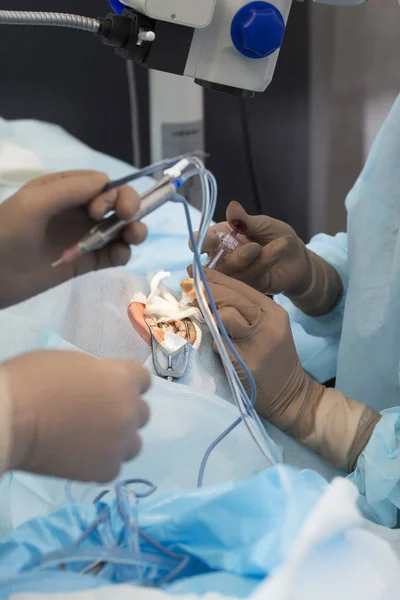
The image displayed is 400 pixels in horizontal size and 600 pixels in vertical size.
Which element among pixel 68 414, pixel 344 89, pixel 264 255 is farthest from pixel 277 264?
pixel 344 89

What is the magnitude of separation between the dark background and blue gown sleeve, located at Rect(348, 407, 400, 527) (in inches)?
36.4

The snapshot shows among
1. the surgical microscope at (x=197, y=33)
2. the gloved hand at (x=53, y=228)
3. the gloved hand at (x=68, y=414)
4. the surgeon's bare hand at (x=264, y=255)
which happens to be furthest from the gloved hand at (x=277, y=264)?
the gloved hand at (x=68, y=414)

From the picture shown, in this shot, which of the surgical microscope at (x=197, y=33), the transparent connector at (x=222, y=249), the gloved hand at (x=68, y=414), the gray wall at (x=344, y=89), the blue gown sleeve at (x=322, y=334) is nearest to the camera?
the gloved hand at (x=68, y=414)

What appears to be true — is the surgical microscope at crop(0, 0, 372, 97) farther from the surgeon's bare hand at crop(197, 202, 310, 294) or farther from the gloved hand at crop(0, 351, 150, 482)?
the gloved hand at crop(0, 351, 150, 482)

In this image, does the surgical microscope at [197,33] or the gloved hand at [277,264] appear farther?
the gloved hand at [277,264]

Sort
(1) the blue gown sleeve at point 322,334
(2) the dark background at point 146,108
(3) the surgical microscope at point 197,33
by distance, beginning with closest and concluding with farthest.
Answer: (3) the surgical microscope at point 197,33, (1) the blue gown sleeve at point 322,334, (2) the dark background at point 146,108

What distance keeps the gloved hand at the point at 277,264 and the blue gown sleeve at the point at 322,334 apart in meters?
0.03

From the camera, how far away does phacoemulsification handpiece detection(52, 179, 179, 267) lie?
606 millimetres

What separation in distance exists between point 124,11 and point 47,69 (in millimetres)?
1099

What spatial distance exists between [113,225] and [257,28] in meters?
0.32

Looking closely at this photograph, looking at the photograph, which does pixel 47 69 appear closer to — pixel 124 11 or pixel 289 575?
pixel 124 11

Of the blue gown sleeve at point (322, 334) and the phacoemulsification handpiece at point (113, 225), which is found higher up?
the phacoemulsification handpiece at point (113, 225)

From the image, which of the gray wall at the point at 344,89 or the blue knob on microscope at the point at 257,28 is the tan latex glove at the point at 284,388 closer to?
the blue knob on microscope at the point at 257,28

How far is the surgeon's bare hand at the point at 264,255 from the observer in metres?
1.03
